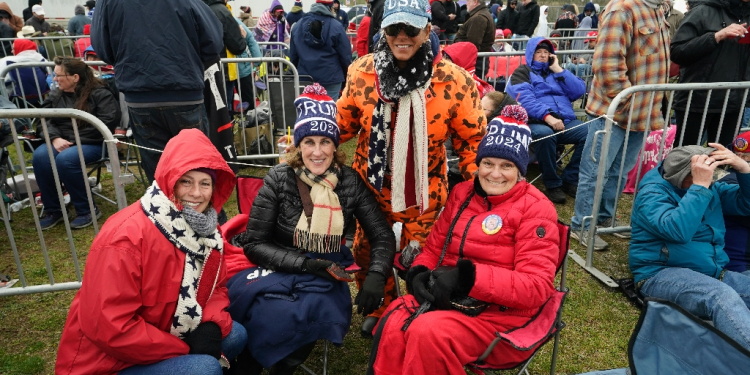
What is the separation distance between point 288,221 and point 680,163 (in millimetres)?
2527

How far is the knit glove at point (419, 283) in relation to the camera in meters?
2.39

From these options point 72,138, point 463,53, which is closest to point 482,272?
point 463,53

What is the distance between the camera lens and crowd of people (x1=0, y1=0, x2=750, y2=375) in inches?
83.4

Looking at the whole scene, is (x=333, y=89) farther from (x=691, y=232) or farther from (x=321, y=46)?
(x=691, y=232)

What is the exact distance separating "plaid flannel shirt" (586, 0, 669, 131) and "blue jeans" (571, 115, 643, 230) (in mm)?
151

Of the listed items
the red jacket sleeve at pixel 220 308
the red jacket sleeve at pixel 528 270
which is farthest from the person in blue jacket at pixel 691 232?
the red jacket sleeve at pixel 220 308

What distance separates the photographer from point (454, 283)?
229 centimetres

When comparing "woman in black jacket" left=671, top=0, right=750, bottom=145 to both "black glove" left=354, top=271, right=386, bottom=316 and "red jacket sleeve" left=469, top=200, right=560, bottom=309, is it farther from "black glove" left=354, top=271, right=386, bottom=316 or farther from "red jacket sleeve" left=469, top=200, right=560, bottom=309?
"black glove" left=354, top=271, right=386, bottom=316

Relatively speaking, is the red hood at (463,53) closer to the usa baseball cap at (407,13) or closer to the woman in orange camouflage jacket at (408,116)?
the woman in orange camouflage jacket at (408,116)

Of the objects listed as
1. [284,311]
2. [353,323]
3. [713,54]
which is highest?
[713,54]

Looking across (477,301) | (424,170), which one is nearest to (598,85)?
(424,170)

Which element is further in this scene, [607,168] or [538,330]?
[607,168]

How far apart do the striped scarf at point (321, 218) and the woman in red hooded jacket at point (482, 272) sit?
456 mm

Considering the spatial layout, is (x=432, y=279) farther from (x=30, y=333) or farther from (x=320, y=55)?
(x=320, y=55)
